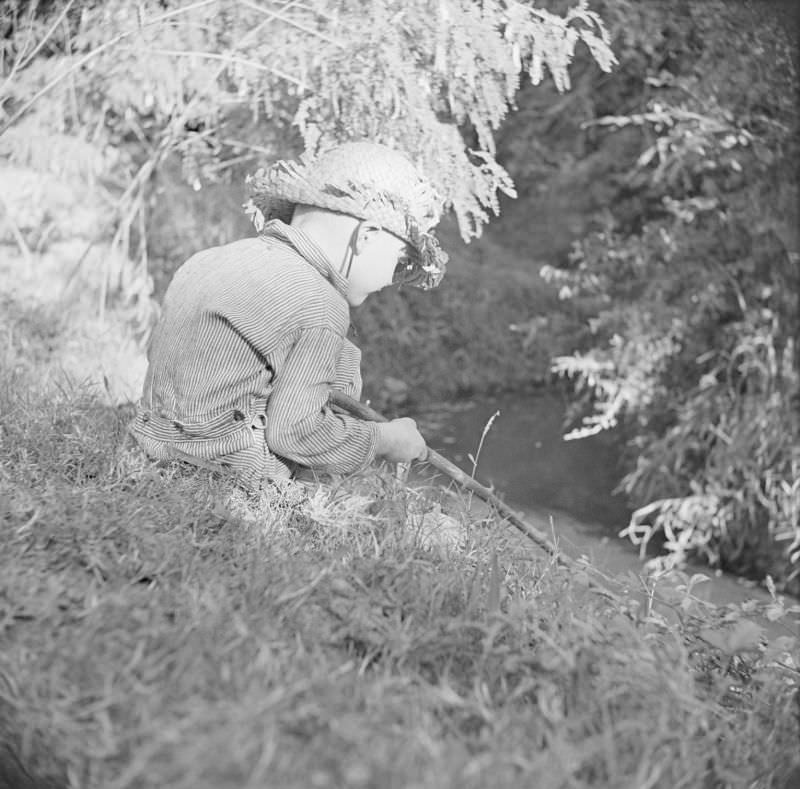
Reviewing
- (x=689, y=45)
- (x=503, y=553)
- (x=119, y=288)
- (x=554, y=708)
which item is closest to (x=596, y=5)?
(x=689, y=45)

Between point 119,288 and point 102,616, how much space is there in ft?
10.5

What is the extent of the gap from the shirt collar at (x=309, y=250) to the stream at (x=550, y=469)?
199 centimetres

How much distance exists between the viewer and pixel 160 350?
2.53 m

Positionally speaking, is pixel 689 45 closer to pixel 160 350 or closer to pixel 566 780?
pixel 160 350

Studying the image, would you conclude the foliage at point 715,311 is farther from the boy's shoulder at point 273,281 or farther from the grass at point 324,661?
the boy's shoulder at point 273,281

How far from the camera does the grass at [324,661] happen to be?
1502 millimetres

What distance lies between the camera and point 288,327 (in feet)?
7.84

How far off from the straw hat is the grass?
69cm

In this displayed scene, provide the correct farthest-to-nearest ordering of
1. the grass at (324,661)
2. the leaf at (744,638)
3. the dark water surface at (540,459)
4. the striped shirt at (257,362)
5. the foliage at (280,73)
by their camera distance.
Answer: the dark water surface at (540,459) → the foliage at (280,73) → the striped shirt at (257,362) → the leaf at (744,638) → the grass at (324,661)

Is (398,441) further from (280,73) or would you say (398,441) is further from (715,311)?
(715,311)

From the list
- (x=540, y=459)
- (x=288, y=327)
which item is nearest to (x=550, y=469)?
(x=540, y=459)

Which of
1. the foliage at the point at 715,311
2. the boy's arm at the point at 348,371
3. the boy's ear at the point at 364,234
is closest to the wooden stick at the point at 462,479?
the boy's arm at the point at 348,371

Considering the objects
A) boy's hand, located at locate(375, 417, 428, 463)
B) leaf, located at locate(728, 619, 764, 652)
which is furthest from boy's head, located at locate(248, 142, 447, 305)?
leaf, located at locate(728, 619, 764, 652)

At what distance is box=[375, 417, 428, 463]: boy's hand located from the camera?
2.54 m
